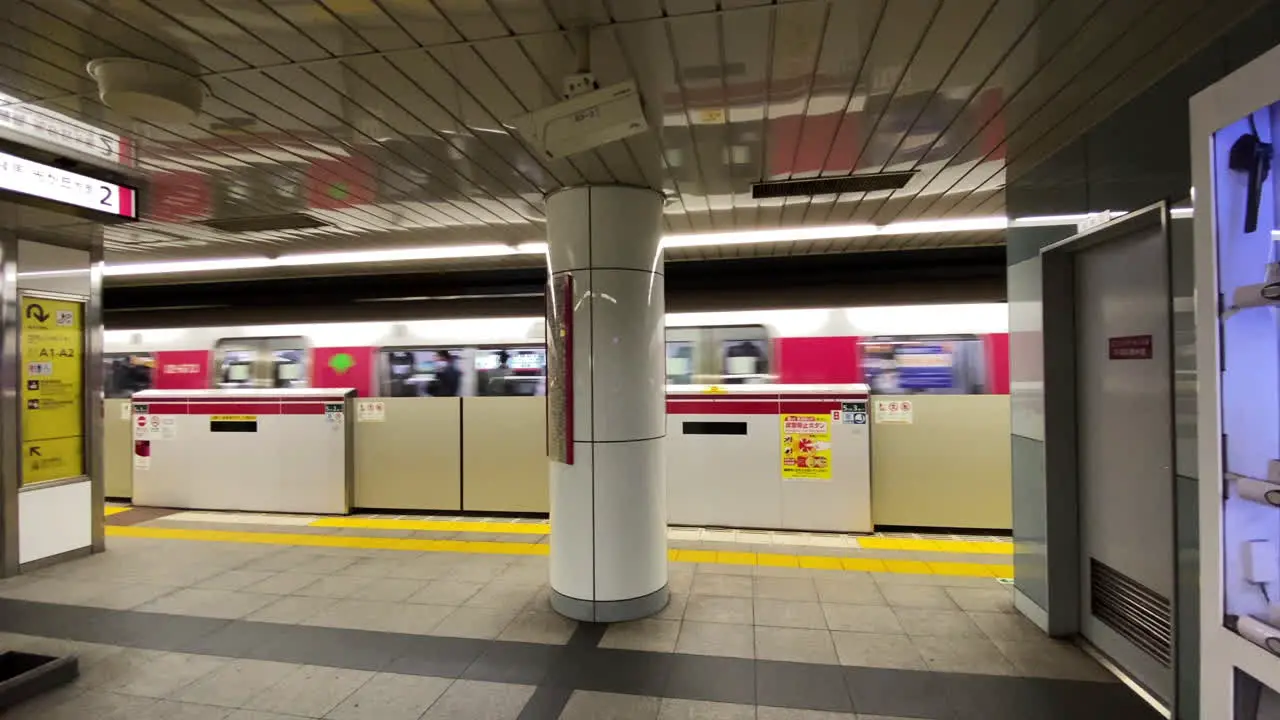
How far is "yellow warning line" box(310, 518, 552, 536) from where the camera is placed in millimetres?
6137

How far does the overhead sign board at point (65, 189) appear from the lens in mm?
3129

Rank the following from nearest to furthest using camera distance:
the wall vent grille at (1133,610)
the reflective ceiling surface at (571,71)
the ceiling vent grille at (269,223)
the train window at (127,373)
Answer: the reflective ceiling surface at (571,71) → the wall vent grille at (1133,610) → the ceiling vent grille at (269,223) → the train window at (127,373)

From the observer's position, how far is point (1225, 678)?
5.55 ft

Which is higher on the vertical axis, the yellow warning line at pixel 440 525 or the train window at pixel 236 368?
the train window at pixel 236 368

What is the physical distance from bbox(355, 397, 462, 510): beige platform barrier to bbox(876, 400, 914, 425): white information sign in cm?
454

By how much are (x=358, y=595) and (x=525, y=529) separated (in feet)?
6.44

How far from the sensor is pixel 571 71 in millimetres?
2621

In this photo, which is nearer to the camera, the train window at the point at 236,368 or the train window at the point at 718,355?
the train window at the point at 718,355

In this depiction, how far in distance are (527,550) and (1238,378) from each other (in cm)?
492

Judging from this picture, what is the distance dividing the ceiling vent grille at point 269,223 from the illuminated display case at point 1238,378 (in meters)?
5.48

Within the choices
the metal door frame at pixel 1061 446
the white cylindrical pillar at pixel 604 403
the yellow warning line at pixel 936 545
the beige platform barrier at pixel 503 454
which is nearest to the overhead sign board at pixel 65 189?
the white cylindrical pillar at pixel 604 403

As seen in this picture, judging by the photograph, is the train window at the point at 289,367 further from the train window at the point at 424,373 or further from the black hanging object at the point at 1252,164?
the black hanging object at the point at 1252,164

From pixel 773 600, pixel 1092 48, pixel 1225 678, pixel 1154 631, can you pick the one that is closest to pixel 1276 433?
pixel 1225 678

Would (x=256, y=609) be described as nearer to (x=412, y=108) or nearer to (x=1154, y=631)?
(x=412, y=108)
